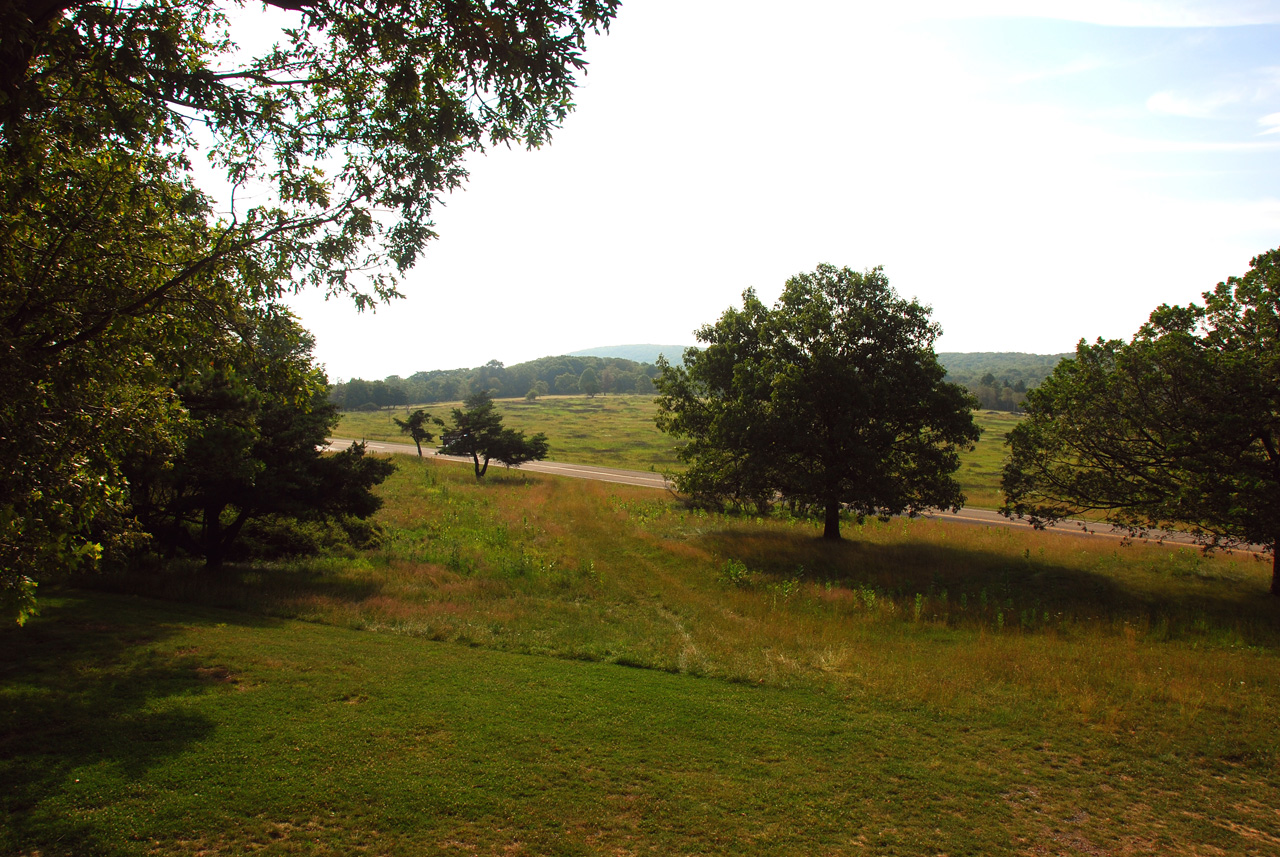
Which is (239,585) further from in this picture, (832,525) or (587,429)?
(587,429)

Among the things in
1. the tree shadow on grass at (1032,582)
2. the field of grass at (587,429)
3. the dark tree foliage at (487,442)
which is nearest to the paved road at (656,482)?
the tree shadow on grass at (1032,582)

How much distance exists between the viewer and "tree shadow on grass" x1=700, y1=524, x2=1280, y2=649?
15.8 metres

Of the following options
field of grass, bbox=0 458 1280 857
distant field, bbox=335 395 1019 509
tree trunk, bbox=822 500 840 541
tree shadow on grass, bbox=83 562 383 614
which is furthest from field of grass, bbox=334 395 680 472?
field of grass, bbox=0 458 1280 857

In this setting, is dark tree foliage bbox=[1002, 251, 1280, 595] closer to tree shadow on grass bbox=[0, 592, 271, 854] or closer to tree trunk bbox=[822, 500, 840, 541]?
tree trunk bbox=[822, 500, 840, 541]

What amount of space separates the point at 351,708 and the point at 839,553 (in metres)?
19.5

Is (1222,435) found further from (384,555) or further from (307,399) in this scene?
(384,555)

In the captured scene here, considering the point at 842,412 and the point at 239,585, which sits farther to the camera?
the point at 842,412

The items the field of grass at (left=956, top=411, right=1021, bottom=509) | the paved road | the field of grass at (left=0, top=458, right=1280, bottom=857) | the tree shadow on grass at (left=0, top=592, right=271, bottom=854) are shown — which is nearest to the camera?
the tree shadow on grass at (left=0, top=592, right=271, bottom=854)

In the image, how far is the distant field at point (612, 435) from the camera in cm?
6261

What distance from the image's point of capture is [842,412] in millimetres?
23594

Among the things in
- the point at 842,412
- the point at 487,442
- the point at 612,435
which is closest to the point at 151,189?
the point at 842,412

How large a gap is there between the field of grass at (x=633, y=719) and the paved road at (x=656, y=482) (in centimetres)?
897

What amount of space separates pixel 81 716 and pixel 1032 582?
23.1 metres

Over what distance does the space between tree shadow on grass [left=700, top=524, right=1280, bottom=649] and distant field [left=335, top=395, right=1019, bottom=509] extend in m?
17.5
